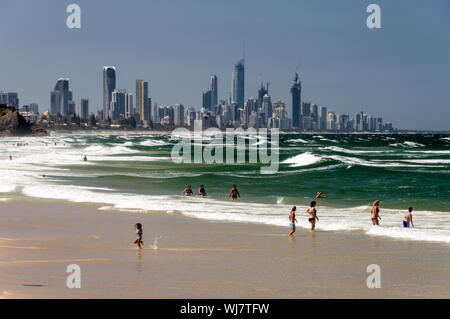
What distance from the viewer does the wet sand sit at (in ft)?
36.6

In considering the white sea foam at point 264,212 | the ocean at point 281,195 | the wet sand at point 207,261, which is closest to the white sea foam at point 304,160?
the ocean at point 281,195

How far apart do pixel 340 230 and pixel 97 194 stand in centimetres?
1477

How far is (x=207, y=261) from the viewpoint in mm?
13844

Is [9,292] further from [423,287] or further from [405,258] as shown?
[405,258]

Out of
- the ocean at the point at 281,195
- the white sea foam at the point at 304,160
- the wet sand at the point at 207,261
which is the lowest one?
the white sea foam at the point at 304,160

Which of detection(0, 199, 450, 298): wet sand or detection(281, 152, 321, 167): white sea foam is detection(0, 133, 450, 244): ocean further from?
detection(281, 152, 321, 167): white sea foam

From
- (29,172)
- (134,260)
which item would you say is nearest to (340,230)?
(134,260)

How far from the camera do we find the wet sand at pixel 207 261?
36.6 ft

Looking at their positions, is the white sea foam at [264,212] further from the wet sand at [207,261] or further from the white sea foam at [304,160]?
the white sea foam at [304,160]

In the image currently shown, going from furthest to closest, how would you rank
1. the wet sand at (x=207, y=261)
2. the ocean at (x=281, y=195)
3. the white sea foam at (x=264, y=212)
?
the ocean at (x=281, y=195) < the white sea foam at (x=264, y=212) < the wet sand at (x=207, y=261)

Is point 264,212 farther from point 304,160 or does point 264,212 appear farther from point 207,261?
point 304,160

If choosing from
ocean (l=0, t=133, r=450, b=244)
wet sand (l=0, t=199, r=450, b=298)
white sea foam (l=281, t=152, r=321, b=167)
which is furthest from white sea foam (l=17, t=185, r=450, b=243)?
white sea foam (l=281, t=152, r=321, b=167)

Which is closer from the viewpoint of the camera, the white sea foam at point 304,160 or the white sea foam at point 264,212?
the white sea foam at point 264,212

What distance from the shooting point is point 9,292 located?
34.7 feet
